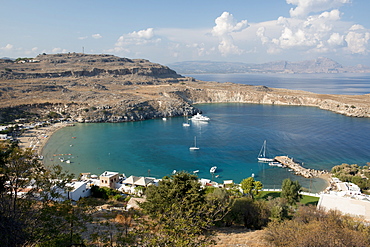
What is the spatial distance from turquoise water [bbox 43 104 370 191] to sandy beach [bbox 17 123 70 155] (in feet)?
3.74

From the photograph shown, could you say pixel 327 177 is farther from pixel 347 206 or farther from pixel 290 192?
pixel 347 206

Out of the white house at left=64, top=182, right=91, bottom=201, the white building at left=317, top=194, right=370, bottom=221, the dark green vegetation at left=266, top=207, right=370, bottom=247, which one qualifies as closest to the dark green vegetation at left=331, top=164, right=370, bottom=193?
the white building at left=317, top=194, right=370, bottom=221

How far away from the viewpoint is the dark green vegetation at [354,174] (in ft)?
86.0

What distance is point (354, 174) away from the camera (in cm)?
2930

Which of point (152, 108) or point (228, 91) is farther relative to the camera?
point (228, 91)

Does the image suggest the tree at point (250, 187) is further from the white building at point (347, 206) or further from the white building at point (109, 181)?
the white building at point (109, 181)

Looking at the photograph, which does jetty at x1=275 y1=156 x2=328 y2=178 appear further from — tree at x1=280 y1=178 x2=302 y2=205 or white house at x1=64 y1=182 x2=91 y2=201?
white house at x1=64 y1=182 x2=91 y2=201

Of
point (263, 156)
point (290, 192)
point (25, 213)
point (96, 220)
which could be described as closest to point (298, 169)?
point (263, 156)

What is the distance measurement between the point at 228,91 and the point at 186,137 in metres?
52.6

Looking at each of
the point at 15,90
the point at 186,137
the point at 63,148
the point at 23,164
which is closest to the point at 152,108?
the point at 186,137

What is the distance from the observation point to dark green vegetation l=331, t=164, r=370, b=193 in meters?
26.2

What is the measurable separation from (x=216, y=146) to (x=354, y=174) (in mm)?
18240

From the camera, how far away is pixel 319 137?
145ft

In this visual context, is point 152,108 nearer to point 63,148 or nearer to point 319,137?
point 63,148
